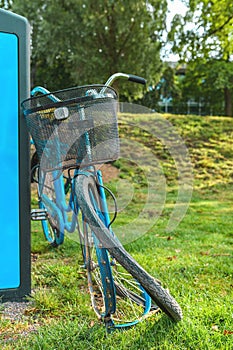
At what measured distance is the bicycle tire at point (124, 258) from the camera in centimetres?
217

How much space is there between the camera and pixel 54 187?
367cm

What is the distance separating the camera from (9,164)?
2.82 m

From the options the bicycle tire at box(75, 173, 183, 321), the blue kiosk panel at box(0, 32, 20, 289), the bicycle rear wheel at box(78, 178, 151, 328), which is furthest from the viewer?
the blue kiosk panel at box(0, 32, 20, 289)

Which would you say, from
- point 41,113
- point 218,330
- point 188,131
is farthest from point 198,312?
point 188,131

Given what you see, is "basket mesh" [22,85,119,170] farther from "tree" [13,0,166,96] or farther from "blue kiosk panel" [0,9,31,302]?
"tree" [13,0,166,96]

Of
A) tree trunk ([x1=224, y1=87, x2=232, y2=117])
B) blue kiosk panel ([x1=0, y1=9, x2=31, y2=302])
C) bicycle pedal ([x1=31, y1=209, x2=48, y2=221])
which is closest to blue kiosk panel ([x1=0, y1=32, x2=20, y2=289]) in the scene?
blue kiosk panel ([x1=0, y1=9, x2=31, y2=302])

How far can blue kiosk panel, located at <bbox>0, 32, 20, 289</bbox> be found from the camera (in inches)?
110

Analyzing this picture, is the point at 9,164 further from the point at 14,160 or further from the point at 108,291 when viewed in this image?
the point at 108,291

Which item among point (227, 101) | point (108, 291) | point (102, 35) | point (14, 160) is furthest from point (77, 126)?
point (227, 101)

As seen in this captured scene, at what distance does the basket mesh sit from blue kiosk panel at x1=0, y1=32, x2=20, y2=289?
0.29m

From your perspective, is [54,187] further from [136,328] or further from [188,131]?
[188,131]

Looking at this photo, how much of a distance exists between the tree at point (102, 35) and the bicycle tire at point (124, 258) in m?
10.2

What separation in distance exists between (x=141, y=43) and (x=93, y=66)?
1.30m

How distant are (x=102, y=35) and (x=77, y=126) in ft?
33.9
